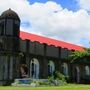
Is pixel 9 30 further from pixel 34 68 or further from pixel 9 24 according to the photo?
pixel 34 68

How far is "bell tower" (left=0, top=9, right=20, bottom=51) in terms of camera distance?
42812mm

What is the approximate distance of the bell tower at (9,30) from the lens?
42812 millimetres

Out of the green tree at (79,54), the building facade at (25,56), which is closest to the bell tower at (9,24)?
the building facade at (25,56)

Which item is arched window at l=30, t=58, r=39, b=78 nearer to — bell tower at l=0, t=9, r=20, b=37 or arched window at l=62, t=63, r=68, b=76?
bell tower at l=0, t=9, r=20, b=37

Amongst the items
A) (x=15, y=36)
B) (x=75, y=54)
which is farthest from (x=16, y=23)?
(x=75, y=54)

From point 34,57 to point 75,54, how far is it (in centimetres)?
702

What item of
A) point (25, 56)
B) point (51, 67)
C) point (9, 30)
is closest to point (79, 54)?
point (51, 67)

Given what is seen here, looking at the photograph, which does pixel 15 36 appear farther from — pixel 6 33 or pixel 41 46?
pixel 41 46

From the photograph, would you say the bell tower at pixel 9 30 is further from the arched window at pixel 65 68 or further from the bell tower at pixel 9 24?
the arched window at pixel 65 68

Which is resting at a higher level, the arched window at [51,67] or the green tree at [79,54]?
the green tree at [79,54]

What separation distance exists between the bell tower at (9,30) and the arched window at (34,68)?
5.75 metres

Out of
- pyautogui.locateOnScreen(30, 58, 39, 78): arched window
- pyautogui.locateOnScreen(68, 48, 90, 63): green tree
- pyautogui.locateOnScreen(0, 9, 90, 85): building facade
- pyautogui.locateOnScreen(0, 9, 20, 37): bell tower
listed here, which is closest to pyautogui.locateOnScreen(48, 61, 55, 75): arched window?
pyautogui.locateOnScreen(0, 9, 90, 85): building facade

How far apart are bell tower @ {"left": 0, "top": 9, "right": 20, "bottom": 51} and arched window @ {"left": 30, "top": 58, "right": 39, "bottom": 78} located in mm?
5749

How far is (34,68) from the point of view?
48.6 m
